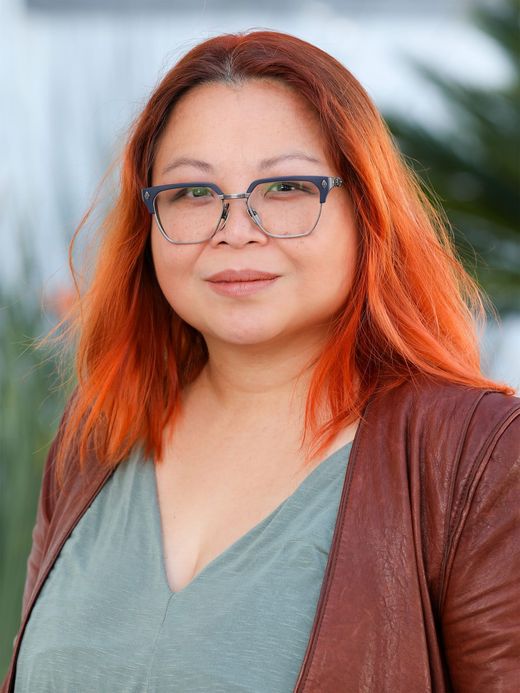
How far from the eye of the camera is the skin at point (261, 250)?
5.94ft

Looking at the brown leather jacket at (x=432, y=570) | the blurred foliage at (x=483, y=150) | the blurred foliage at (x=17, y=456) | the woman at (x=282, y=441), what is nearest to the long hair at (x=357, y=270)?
the woman at (x=282, y=441)

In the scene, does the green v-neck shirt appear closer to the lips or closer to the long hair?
the long hair

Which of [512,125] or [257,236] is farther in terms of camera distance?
[512,125]

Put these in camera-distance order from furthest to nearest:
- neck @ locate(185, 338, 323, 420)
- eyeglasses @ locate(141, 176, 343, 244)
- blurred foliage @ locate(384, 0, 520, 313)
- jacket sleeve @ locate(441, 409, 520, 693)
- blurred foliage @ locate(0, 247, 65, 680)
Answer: blurred foliage @ locate(384, 0, 520, 313)
blurred foliage @ locate(0, 247, 65, 680)
neck @ locate(185, 338, 323, 420)
eyeglasses @ locate(141, 176, 343, 244)
jacket sleeve @ locate(441, 409, 520, 693)

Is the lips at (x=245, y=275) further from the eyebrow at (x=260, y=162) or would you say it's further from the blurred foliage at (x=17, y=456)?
the blurred foliage at (x=17, y=456)

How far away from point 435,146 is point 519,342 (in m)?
1.11

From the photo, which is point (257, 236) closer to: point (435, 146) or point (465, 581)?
→ point (465, 581)

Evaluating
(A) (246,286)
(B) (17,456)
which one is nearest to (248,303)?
(A) (246,286)

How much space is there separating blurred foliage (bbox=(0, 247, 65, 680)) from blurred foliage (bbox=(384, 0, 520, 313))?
2713mm

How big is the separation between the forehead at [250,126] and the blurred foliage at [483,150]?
3564 millimetres

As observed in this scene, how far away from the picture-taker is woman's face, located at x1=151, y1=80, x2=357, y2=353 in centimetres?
181

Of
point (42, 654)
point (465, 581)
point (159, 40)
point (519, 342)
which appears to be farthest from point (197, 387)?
point (159, 40)

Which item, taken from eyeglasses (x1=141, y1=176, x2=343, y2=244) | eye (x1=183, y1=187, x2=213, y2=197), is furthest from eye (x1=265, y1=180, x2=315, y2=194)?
eye (x1=183, y1=187, x2=213, y2=197)

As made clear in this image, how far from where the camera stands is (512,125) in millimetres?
5414
